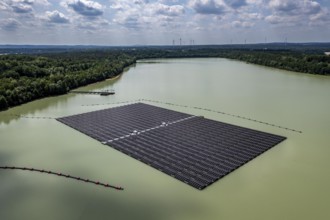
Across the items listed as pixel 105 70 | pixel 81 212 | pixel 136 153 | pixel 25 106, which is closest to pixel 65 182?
pixel 81 212

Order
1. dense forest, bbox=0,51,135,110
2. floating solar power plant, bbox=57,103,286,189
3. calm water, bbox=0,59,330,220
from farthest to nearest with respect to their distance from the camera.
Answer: dense forest, bbox=0,51,135,110 < floating solar power plant, bbox=57,103,286,189 < calm water, bbox=0,59,330,220

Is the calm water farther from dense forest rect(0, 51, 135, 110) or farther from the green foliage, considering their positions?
dense forest rect(0, 51, 135, 110)

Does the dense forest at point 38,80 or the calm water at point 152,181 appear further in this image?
the dense forest at point 38,80

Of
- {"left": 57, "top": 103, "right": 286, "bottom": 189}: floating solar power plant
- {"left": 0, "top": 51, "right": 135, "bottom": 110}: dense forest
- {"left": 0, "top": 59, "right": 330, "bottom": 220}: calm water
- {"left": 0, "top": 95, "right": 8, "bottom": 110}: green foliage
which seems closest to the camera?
{"left": 0, "top": 59, "right": 330, "bottom": 220}: calm water

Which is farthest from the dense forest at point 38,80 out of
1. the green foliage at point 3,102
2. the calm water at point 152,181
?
the calm water at point 152,181


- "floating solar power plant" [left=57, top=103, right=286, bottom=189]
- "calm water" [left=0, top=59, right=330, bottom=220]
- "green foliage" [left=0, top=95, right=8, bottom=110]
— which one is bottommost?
"calm water" [left=0, top=59, right=330, bottom=220]

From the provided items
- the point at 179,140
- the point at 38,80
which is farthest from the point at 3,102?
the point at 179,140

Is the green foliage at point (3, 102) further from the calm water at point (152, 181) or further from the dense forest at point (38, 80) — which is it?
the calm water at point (152, 181)

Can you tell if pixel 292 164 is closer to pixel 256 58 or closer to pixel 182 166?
pixel 182 166

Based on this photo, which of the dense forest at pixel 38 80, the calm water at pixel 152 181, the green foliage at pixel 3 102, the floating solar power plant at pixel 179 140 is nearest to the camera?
the calm water at pixel 152 181

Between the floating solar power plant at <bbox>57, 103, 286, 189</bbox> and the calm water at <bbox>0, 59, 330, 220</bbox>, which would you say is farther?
the floating solar power plant at <bbox>57, 103, 286, 189</bbox>

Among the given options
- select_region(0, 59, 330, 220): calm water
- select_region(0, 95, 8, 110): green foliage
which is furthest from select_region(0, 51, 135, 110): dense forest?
select_region(0, 59, 330, 220): calm water
